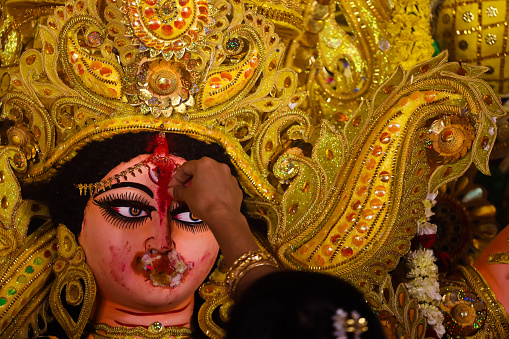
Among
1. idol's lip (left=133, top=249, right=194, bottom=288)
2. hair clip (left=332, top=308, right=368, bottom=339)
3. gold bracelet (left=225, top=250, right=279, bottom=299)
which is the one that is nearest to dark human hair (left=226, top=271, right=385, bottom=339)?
hair clip (left=332, top=308, right=368, bottom=339)

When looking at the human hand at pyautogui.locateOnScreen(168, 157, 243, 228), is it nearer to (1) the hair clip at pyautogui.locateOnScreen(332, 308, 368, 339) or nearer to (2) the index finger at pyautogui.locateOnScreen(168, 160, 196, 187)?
(2) the index finger at pyautogui.locateOnScreen(168, 160, 196, 187)

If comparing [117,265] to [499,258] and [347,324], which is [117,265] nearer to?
[347,324]

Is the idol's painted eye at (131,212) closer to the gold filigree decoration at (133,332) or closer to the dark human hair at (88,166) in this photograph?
the dark human hair at (88,166)

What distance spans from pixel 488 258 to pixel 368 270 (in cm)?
49

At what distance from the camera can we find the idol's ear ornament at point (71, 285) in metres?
2.08

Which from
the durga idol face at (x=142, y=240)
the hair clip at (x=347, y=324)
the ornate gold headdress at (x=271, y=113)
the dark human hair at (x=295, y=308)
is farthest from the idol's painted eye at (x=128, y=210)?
the hair clip at (x=347, y=324)

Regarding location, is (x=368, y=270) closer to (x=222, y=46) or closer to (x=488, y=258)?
(x=488, y=258)

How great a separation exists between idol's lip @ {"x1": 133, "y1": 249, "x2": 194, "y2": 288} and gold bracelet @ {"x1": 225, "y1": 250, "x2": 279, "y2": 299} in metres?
0.60

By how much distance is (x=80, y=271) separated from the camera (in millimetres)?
2090

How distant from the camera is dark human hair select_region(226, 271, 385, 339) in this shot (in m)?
1.16

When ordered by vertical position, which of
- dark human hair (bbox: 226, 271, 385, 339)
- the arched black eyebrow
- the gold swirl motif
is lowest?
the gold swirl motif

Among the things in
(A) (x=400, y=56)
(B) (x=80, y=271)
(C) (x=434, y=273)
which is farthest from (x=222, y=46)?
(C) (x=434, y=273)

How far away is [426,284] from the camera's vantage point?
2.43 meters

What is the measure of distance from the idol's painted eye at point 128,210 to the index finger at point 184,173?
14cm
